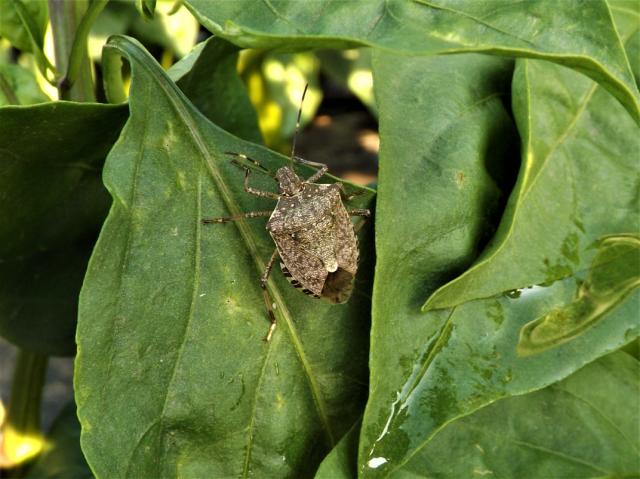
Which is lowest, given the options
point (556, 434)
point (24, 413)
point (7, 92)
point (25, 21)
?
point (24, 413)

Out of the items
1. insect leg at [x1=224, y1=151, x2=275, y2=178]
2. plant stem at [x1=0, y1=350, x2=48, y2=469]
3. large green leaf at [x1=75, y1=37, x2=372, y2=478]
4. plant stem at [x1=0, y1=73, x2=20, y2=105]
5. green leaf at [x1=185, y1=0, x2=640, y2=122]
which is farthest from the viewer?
plant stem at [x1=0, y1=350, x2=48, y2=469]

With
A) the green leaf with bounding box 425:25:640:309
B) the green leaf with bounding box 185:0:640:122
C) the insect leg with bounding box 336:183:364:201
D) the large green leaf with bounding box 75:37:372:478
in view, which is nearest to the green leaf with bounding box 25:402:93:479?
the large green leaf with bounding box 75:37:372:478

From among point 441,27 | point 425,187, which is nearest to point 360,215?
point 425,187

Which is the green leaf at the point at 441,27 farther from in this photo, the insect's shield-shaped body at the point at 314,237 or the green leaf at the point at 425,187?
the insect's shield-shaped body at the point at 314,237

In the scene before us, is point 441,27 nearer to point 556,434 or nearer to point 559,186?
point 559,186

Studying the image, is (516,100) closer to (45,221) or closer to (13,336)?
(45,221)

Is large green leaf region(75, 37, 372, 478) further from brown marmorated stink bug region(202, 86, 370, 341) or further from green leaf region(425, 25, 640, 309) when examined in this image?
green leaf region(425, 25, 640, 309)

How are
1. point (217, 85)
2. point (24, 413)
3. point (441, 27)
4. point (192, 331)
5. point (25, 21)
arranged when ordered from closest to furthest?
point (441, 27) < point (192, 331) < point (25, 21) < point (217, 85) < point (24, 413)
